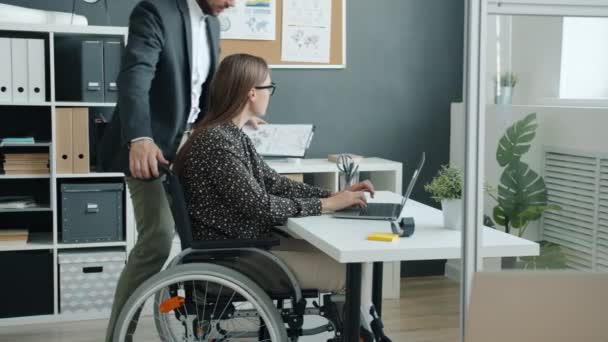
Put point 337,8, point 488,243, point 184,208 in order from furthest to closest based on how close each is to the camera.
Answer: point 337,8 < point 184,208 < point 488,243

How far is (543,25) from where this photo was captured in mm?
1806

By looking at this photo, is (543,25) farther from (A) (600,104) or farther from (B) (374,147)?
(B) (374,147)

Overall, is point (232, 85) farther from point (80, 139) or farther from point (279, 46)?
point (279, 46)

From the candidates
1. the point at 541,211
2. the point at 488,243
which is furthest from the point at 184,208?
the point at 541,211

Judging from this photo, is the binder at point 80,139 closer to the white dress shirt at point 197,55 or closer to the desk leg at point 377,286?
the white dress shirt at point 197,55

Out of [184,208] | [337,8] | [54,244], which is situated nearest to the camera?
[184,208]

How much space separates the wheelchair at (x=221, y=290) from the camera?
7.63 ft

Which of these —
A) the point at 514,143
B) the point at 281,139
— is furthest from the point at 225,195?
the point at 281,139

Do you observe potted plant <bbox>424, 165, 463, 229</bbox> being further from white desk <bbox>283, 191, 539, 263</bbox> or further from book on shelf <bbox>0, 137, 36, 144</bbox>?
book on shelf <bbox>0, 137, 36, 144</bbox>

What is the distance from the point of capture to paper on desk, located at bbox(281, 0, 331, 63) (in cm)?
445

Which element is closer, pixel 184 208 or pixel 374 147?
pixel 184 208

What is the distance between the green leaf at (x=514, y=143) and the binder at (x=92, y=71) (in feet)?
7.87

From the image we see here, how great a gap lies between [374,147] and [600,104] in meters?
2.78

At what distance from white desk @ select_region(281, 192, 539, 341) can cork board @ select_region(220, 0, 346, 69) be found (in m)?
1.97
